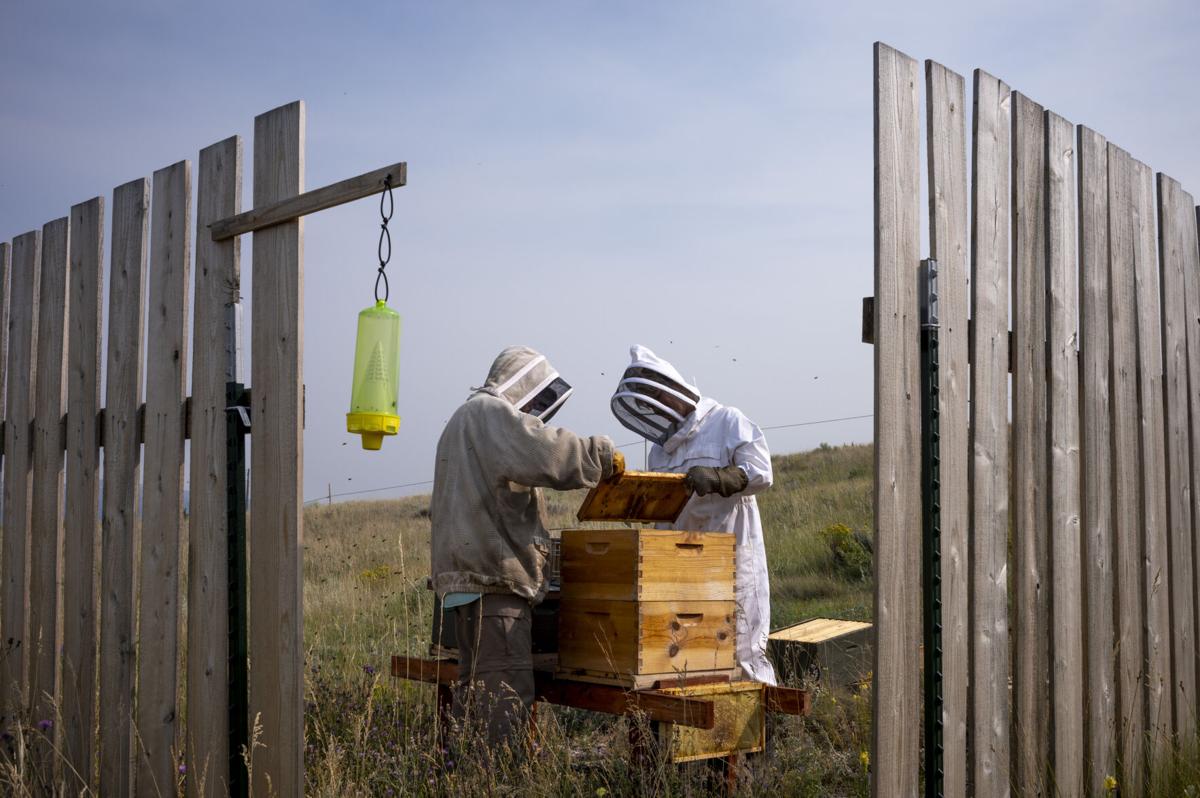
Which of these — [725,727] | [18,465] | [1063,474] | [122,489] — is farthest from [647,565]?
[18,465]

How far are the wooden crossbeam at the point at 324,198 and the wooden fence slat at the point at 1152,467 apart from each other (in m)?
3.64

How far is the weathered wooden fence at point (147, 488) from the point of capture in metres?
4.19

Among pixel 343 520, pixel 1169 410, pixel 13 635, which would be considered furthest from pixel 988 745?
pixel 343 520

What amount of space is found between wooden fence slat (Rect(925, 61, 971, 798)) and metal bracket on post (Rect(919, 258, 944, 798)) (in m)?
0.03

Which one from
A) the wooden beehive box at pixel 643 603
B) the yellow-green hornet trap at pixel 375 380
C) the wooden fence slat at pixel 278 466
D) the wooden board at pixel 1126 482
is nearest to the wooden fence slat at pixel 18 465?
the wooden fence slat at pixel 278 466

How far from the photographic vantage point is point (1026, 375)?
4.40 m

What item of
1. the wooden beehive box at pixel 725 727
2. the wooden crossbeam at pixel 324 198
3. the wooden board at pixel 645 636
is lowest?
the wooden beehive box at pixel 725 727

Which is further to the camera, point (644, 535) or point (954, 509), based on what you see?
point (644, 535)

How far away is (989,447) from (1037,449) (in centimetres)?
41

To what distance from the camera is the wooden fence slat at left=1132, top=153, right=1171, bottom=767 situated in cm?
508

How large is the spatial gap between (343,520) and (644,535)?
Answer: 22182 mm

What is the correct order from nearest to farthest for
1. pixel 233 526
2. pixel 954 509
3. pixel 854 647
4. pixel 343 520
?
1. pixel 954 509
2. pixel 233 526
3. pixel 854 647
4. pixel 343 520

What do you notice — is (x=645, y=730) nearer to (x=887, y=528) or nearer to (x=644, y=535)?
(x=644, y=535)

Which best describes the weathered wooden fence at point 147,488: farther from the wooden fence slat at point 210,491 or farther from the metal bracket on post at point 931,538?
the metal bracket on post at point 931,538
